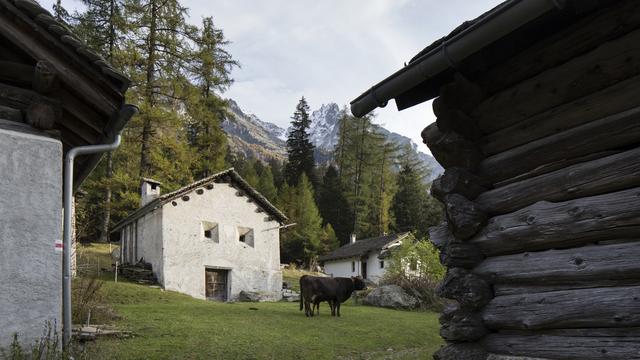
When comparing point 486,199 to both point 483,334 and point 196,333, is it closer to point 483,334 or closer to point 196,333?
point 483,334

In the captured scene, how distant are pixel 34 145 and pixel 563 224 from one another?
5083mm

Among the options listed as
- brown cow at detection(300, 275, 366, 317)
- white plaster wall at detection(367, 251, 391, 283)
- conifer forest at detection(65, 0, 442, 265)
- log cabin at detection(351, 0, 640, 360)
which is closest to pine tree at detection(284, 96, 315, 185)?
conifer forest at detection(65, 0, 442, 265)

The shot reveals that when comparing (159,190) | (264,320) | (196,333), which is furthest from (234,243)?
(196,333)

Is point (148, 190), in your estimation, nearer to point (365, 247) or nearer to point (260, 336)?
point (260, 336)

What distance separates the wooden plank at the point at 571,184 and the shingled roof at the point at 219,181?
23.2 m

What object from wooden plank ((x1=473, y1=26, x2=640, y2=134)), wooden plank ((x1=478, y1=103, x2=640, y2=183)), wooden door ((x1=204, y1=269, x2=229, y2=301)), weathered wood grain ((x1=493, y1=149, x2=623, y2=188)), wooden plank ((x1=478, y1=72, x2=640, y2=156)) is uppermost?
wooden plank ((x1=473, y1=26, x2=640, y2=134))

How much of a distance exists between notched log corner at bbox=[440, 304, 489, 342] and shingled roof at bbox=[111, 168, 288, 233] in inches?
902

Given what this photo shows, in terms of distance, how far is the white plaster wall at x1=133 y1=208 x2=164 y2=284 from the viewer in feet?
86.3

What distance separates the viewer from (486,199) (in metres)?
4.67

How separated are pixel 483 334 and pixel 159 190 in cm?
2800

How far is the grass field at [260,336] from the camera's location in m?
9.02

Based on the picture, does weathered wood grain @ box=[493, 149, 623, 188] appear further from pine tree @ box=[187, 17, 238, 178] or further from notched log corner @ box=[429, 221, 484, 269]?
pine tree @ box=[187, 17, 238, 178]

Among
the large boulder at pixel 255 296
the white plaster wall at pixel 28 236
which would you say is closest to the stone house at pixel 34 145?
the white plaster wall at pixel 28 236

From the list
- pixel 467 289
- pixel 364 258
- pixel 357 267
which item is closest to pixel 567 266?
pixel 467 289
